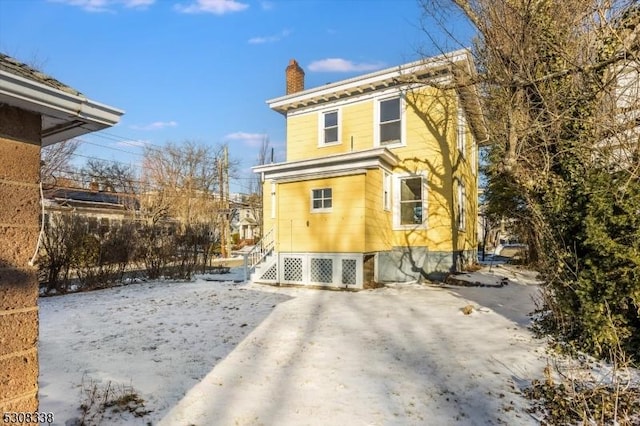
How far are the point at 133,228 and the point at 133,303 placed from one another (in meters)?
4.67

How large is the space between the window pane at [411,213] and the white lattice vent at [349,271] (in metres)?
2.79

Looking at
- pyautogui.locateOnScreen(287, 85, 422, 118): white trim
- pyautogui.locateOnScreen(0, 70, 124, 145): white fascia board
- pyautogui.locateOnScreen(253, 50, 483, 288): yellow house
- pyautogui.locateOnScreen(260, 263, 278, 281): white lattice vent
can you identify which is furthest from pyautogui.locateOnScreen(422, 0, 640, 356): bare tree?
pyautogui.locateOnScreen(260, 263, 278, 281): white lattice vent

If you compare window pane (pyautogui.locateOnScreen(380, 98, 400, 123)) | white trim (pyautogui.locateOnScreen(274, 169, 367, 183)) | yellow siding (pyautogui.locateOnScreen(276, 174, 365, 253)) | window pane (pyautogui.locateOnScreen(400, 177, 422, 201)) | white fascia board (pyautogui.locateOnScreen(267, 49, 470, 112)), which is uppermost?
white fascia board (pyautogui.locateOnScreen(267, 49, 470, 112))

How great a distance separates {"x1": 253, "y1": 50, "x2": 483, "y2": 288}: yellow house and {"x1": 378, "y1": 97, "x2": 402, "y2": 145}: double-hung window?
3 cm

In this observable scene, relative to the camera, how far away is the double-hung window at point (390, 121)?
1255cm

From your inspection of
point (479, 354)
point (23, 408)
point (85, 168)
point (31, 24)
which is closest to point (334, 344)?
point (479, 354)

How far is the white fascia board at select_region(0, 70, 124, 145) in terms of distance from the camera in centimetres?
200

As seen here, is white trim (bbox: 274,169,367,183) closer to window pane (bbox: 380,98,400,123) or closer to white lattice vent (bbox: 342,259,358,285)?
white lattice vent (bbox: 342,259,358,285)

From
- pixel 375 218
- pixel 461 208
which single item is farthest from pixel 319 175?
pixel 461 208

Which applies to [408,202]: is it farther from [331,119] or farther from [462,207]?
[331,119]

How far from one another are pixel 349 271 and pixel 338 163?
324 cm

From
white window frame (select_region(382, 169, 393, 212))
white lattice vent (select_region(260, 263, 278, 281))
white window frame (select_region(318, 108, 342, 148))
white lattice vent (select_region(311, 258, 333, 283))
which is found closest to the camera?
white lattice vent (select_region(311, 258, 333, 283))

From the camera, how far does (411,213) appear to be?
12.5 meters

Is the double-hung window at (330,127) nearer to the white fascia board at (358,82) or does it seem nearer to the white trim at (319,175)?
the white fascia board at (358,82)
